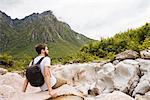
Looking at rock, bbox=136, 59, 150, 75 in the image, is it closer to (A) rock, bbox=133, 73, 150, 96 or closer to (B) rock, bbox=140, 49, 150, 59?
(A) rock, bbox=133, 73, 150, 96

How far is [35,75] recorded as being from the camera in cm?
1165

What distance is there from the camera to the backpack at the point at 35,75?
11555 millimetres

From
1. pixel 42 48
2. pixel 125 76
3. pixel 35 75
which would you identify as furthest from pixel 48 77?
pixel 125 76

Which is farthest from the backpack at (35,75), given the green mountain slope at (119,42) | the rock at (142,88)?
the green mountain slope at (119,42)

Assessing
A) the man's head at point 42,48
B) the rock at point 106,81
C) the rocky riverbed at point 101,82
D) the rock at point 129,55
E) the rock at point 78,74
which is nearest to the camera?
the rocky riverbed at point 101,82

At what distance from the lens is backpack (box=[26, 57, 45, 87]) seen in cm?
1155

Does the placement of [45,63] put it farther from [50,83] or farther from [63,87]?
[63,87]

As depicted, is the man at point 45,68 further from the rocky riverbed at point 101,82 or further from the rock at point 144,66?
the rock at point 144,66

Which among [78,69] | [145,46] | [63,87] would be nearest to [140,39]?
[145,46]

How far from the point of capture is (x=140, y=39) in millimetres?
24047

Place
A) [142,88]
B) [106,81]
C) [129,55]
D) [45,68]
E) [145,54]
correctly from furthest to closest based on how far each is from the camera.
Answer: [129,55] → [145,54] → [106,81] → [142,88] → [45,68]

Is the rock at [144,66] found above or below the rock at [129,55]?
below

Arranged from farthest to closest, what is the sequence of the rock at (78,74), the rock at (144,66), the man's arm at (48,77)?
the rock at (78,74)
the rock at (144,66)
the man's arm at (48,77)

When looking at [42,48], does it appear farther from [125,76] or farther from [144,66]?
[144,66]
